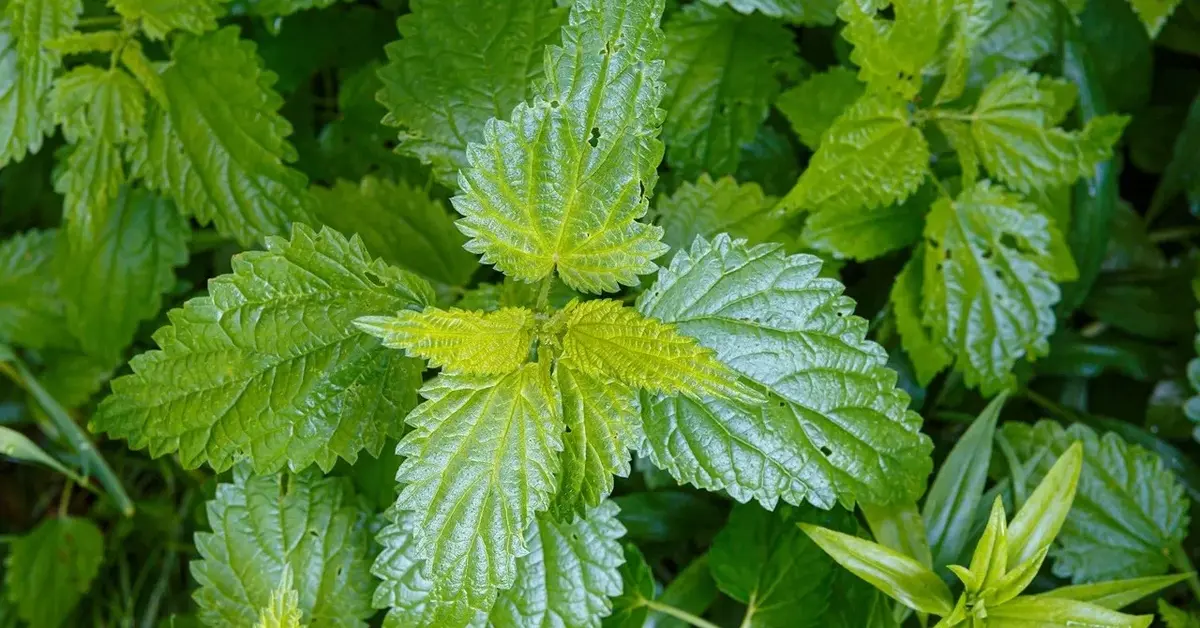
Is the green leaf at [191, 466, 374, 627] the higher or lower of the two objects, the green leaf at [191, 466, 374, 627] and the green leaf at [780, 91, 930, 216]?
the lower

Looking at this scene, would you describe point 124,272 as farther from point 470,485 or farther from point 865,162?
point 865,162

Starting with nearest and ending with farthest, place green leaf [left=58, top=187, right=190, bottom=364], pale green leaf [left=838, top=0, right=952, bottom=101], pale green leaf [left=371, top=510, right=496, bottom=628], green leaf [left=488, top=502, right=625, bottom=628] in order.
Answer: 1. pale green leaf [left=371, top=510, right=496, bottom=628]
2. green leaf [left=488, top=502, right=625, bottom=628]
3. pale green leaf [left=838, top=0, right=952, bottom=101]
4. green leaf [left=58, top=187, right=190, bottom=364]

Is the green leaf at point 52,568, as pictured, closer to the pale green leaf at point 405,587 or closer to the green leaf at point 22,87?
the green leaf at point 22,87

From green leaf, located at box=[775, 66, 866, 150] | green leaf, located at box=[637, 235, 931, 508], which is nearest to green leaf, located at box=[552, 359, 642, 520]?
green leaf, located at box=[637, 235, 931, 508]

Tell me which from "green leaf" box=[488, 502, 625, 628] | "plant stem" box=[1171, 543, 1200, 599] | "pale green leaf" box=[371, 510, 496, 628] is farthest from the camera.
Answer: "plant stem" box=[1171, 543, 1200, 599]

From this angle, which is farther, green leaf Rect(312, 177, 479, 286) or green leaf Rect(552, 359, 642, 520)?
green leaf Rect(312, 177, 479, 286)

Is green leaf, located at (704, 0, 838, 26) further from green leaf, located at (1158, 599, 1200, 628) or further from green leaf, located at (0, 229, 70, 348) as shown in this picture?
green leaf, located at (0, 229, 70, 348)

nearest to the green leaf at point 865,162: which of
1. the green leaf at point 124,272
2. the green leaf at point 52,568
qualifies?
the green leaf at point 124,272

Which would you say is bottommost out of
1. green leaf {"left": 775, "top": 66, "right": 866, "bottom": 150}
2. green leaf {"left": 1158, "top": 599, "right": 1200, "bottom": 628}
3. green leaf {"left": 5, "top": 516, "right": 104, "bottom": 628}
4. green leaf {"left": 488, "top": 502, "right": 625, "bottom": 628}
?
green leaf {"left": 1158, "top": 599, "right": 1200, "bottom": 628}

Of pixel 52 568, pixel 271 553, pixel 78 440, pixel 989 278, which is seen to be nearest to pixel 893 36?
pixel 989 278
